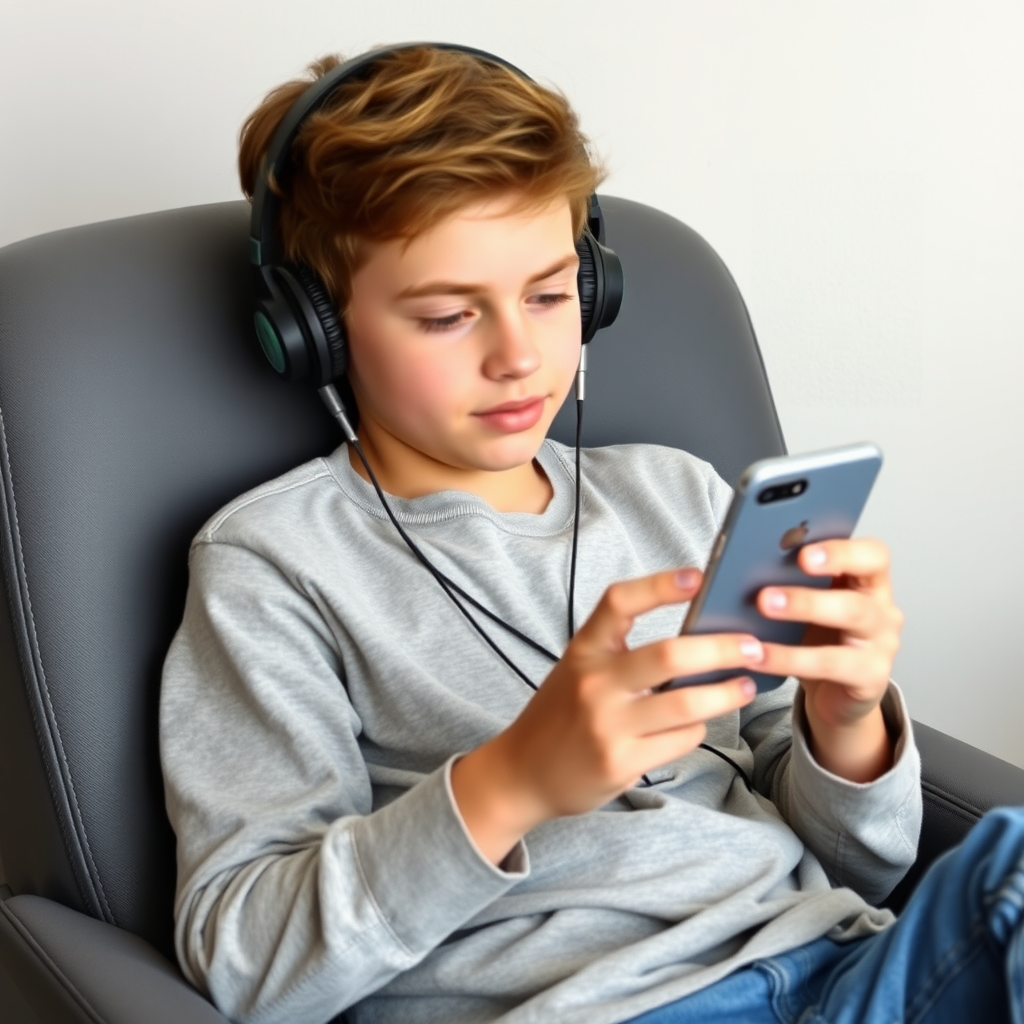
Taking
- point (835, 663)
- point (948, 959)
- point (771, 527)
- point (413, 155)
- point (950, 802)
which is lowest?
point (950, 802)

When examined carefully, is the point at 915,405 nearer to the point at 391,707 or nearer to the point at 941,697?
the point at 941,697

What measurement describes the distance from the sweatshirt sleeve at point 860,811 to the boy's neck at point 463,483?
0.95 feet

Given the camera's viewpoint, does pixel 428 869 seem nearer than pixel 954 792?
Yes

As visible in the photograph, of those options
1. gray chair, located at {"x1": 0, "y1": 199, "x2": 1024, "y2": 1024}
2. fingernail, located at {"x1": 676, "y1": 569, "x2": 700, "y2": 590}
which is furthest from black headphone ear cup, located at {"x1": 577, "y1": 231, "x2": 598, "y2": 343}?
fingernail, located at {"x1": 676, "y1": 569, "x2": 700, "y2": 590}

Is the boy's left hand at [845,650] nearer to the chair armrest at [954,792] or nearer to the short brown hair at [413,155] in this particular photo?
the chair armrest at [954,792]

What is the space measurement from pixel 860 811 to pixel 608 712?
29cm

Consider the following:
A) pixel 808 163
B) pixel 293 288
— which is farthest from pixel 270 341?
pixel 808 163

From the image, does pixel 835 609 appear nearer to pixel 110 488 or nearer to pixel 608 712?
pixel 608 712

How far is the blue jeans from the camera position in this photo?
2.19 ft

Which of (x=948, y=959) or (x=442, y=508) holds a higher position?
(x=442, y=508)

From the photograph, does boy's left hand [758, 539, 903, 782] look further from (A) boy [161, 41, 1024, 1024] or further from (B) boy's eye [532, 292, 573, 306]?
(B) boy's eye [532, 292, 573, 306]

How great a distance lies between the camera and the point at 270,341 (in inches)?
37.9

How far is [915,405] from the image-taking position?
158cm

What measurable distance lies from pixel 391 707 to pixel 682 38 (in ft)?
2.88
